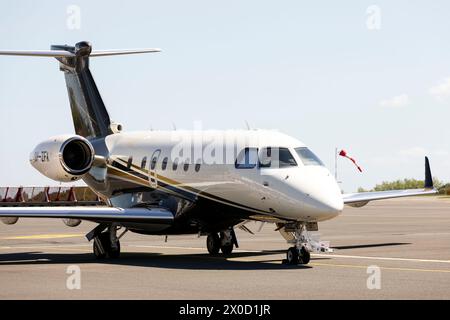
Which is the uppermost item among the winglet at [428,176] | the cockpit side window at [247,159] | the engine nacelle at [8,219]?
the cockpit side window at [247,159]

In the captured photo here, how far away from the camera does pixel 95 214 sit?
22.5 m

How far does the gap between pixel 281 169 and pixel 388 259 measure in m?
3.75

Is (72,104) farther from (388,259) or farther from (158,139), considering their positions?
(388,259)

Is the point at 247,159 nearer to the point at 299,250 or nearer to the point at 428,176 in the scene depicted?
the point at 299,250

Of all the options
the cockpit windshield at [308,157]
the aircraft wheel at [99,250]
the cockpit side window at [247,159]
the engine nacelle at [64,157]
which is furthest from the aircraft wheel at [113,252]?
the cockpit windshield at [308,157]

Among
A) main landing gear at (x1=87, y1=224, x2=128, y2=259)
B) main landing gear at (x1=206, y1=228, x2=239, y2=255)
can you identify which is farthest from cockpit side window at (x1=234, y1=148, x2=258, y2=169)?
main landing gear at (x1=87, y1=224, x2=128, y2=259)

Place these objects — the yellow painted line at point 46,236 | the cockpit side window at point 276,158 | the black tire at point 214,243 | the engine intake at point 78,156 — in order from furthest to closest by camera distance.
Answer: the yellow painted line at point 46,236
the black tire at point 214,243
the engine intake at point 78,156
the cockpit side window at point 276,158

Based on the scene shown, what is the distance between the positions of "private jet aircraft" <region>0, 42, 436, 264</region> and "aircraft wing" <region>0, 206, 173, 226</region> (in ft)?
0.08

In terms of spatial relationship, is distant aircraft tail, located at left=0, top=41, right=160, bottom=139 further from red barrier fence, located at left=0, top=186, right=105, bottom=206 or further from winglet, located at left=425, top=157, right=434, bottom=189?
red barrier fence, located at left=0, top=186, right=105, bottom=206

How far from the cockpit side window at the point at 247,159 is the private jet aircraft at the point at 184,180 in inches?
1.1

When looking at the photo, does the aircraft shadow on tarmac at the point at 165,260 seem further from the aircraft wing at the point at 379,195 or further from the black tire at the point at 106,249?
the aircraft wing at the point at 379,195

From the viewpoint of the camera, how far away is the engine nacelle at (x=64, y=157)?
2445cm

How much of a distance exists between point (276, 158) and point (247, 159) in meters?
0.83
